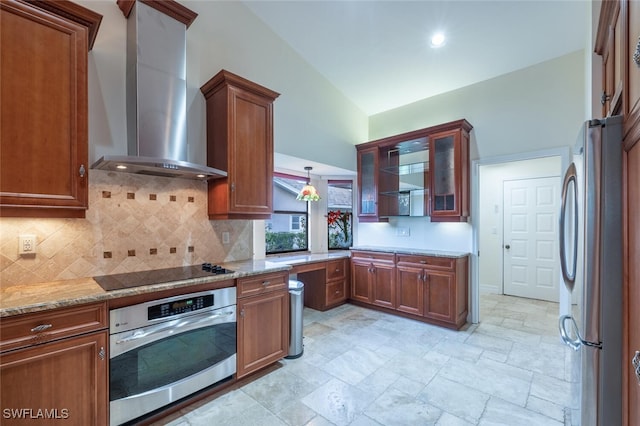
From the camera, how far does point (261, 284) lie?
241cm

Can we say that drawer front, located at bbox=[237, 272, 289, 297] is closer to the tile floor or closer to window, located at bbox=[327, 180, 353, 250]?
the tile floor

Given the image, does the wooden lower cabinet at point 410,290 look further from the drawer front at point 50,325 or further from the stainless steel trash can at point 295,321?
the drawer front at point 50,325

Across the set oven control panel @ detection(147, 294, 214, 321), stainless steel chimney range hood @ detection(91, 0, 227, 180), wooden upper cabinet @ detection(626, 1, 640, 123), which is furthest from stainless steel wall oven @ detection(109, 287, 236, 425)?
wooden upper cabinet @ detection(626, 1, 640, 123)

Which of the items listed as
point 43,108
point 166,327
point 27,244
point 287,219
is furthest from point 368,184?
point 27,244

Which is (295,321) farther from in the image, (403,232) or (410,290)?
(403,232)

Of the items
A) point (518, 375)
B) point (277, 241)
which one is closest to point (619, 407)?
point (518, 375)

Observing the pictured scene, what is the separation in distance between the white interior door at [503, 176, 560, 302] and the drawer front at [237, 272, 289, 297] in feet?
14.4

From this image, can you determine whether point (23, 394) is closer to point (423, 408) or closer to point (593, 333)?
point (423, 408)

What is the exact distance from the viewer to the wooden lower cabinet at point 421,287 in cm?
341

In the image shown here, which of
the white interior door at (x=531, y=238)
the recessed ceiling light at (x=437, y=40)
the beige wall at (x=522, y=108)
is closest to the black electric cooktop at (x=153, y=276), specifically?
the recessed ceiling light at (x=437, y=40)

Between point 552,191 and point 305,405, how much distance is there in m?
4.99

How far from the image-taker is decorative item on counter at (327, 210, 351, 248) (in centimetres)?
490

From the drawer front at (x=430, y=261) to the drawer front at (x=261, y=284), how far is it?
188 cm

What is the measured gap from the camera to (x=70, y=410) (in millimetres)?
1538
